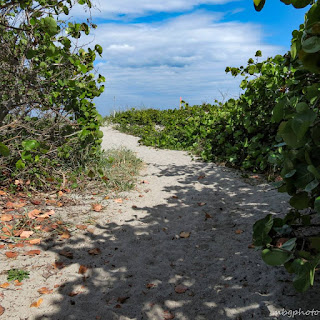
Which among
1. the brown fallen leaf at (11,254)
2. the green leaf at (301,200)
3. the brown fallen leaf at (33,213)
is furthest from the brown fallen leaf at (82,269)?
the green leaf at (301,200)

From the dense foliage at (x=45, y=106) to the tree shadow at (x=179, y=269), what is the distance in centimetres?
196

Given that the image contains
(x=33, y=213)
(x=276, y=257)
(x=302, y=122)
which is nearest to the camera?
(x=302, y=122)

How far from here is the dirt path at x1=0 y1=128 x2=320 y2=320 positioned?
279cm

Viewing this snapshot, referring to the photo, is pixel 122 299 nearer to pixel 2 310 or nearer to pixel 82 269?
pixel 82 269

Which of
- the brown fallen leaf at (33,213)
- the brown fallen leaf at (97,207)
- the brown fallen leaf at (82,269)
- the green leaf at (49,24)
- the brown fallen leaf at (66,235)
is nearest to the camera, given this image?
the green leaf at (49,24)

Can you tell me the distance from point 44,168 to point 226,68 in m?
4.43

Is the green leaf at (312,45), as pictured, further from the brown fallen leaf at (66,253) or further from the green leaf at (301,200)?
the brown fallen leaf at (66,253)

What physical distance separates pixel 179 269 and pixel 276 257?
1.95 m

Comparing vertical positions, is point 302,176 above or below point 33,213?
above

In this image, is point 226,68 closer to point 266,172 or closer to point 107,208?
point 266,172

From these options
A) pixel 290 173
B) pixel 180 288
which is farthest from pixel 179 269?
pixel 290 173

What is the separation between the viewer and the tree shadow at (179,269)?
2779 millimetres

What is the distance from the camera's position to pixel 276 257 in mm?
1745

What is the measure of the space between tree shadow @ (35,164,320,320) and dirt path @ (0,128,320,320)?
10 mm
